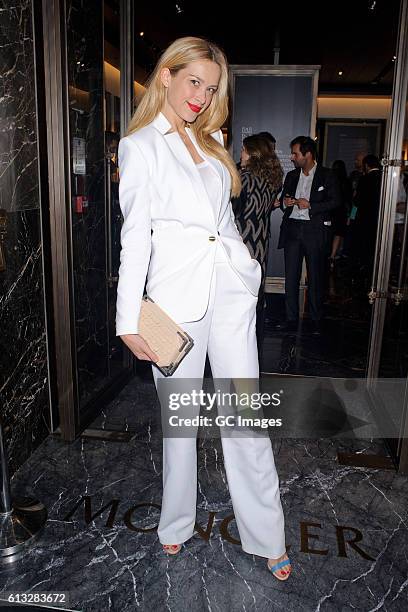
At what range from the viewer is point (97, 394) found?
3.23m

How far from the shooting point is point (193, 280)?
168cm

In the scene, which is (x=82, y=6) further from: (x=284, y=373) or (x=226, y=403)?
(x=284, y=373)

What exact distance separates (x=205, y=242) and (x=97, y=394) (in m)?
1.81

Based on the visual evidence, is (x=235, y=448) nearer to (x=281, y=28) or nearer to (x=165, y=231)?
(x=165, y=231)

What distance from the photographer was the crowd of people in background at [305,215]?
3.54 meters

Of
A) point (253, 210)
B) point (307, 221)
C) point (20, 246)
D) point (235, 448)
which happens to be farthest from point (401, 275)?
point (307, 221)

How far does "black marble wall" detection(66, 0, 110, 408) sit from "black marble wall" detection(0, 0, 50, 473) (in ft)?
0.77

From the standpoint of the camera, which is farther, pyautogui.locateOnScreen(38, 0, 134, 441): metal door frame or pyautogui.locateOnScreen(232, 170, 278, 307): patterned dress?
pyautogui.locateOnScreen(232, 170, 278, 307): patterned dress

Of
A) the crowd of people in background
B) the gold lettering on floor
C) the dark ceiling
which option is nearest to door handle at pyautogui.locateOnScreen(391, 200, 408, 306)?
the crowd of people in background

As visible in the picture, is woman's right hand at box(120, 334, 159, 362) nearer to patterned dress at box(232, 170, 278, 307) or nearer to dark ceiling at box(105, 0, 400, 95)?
patterned dress at box(232, 170, 278, 307)

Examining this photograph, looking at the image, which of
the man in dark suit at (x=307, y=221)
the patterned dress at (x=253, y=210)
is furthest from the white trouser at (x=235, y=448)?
the man in dark suit at (x=307, y=221)

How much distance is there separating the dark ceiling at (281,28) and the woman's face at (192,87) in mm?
4203

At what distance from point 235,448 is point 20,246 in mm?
1395

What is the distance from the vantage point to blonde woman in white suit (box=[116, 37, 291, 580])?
162 cm
